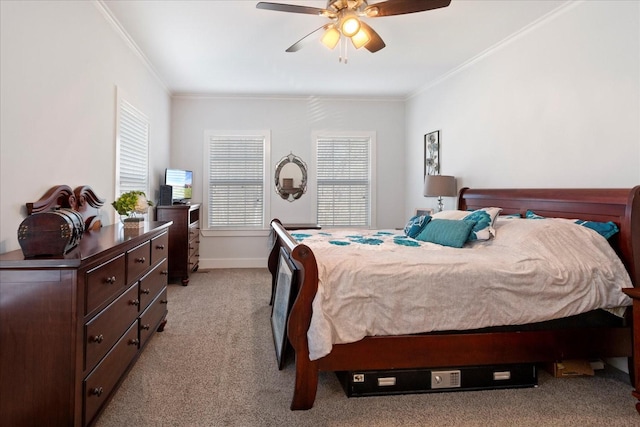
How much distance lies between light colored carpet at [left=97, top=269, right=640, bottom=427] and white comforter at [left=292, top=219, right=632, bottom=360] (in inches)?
15.5

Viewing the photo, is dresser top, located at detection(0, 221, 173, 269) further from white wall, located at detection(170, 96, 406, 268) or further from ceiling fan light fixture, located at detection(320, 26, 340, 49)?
white wall, located at detection(170, 96, 406, 268)

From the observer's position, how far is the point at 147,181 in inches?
165

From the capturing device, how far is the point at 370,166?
566 cm

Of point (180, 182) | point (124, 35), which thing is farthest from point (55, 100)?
point (180, 182)

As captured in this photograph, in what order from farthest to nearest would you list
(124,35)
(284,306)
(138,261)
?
(124,35), (284,306), (138,261)

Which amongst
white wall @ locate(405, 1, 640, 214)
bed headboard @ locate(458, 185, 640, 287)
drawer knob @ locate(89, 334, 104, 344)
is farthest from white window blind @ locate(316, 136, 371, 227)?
drawer knob @ locate(89, 334, 104, 344)

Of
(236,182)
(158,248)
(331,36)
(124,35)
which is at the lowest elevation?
(158,248)

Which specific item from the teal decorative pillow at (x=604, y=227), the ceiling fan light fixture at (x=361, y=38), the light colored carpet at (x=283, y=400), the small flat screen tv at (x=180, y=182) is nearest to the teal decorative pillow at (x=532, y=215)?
the teal decorative pillow at (x=604, y=227)

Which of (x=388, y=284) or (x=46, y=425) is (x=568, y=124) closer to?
(x=388, y=284)

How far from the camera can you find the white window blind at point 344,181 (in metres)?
5.60

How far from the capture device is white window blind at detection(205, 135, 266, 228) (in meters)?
5.41

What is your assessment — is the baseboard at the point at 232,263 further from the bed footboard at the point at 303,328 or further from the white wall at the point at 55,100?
the bed footboard at the point at 303,328

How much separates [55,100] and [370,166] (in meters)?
4.25

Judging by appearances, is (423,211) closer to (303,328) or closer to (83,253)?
(303,328)
